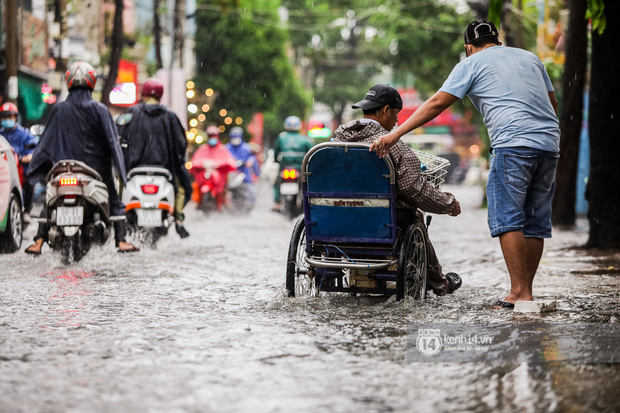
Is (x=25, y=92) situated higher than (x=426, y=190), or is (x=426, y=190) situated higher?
(x=25, y=92)

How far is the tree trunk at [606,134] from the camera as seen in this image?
34.9 ft

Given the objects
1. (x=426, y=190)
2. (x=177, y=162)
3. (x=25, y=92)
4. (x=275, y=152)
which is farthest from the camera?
(x=25, y=92)

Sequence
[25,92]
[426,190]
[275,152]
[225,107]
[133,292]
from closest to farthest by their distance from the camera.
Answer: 1. [426,190]
2. [133,292]
3. [275,152]
4. [25,92]
5. [225,107]

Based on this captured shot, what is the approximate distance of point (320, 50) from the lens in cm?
7006

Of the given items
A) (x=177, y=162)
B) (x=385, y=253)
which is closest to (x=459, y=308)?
(x=385, y=253)

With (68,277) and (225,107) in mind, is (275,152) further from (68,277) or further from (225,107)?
(225,107)

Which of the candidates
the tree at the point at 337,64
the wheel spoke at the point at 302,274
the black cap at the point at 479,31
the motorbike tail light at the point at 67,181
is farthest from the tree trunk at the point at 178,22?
the tree at the point at 337,64

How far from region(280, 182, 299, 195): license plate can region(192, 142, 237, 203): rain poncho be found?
236 cm

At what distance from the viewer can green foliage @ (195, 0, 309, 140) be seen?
44250 millimetres

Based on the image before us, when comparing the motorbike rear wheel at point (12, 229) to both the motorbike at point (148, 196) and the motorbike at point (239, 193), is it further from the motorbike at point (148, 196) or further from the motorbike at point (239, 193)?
the motorbike at point (239, 193)

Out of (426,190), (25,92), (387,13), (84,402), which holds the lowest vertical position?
(84,402)

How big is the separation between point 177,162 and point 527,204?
558 cm

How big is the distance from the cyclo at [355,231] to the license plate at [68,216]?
295 cm

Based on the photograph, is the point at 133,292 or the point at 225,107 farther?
the point at 225,107
